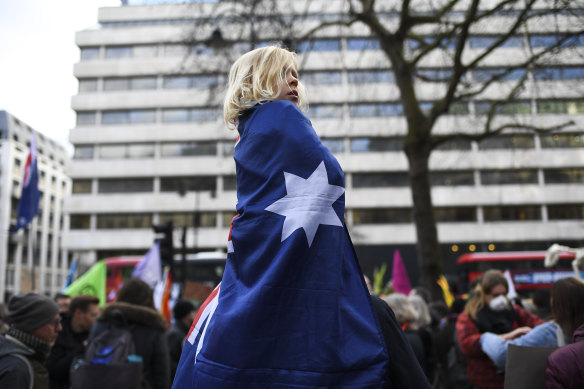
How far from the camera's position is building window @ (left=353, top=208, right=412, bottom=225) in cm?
4088

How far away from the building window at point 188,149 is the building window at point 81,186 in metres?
7.17

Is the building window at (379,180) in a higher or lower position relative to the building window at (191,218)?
higher

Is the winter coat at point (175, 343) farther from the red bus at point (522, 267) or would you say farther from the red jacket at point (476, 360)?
the red bus at point (522, 267)

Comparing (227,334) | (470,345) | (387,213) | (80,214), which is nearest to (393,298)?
(470,345)

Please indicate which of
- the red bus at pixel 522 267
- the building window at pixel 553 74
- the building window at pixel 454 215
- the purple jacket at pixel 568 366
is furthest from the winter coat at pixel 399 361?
the building window at pixel 454 215

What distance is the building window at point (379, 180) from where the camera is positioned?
41.5m

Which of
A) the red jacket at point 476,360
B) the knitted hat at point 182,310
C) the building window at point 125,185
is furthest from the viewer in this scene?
the building window at point 125,185

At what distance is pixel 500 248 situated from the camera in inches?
1583

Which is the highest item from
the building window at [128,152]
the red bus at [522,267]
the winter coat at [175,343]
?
the building window at [128,152]

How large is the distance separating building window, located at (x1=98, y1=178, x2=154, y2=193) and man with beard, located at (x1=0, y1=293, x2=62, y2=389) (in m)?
41.2

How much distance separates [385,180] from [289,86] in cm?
4081

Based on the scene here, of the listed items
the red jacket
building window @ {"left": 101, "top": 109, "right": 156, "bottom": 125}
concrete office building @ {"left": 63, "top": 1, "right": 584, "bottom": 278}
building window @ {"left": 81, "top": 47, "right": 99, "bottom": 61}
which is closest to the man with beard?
the red jacket

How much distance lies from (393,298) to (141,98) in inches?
1688

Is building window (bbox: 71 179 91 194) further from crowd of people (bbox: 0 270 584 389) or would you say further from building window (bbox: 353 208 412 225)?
crowd of people (bbox: 0 270 584 389)
